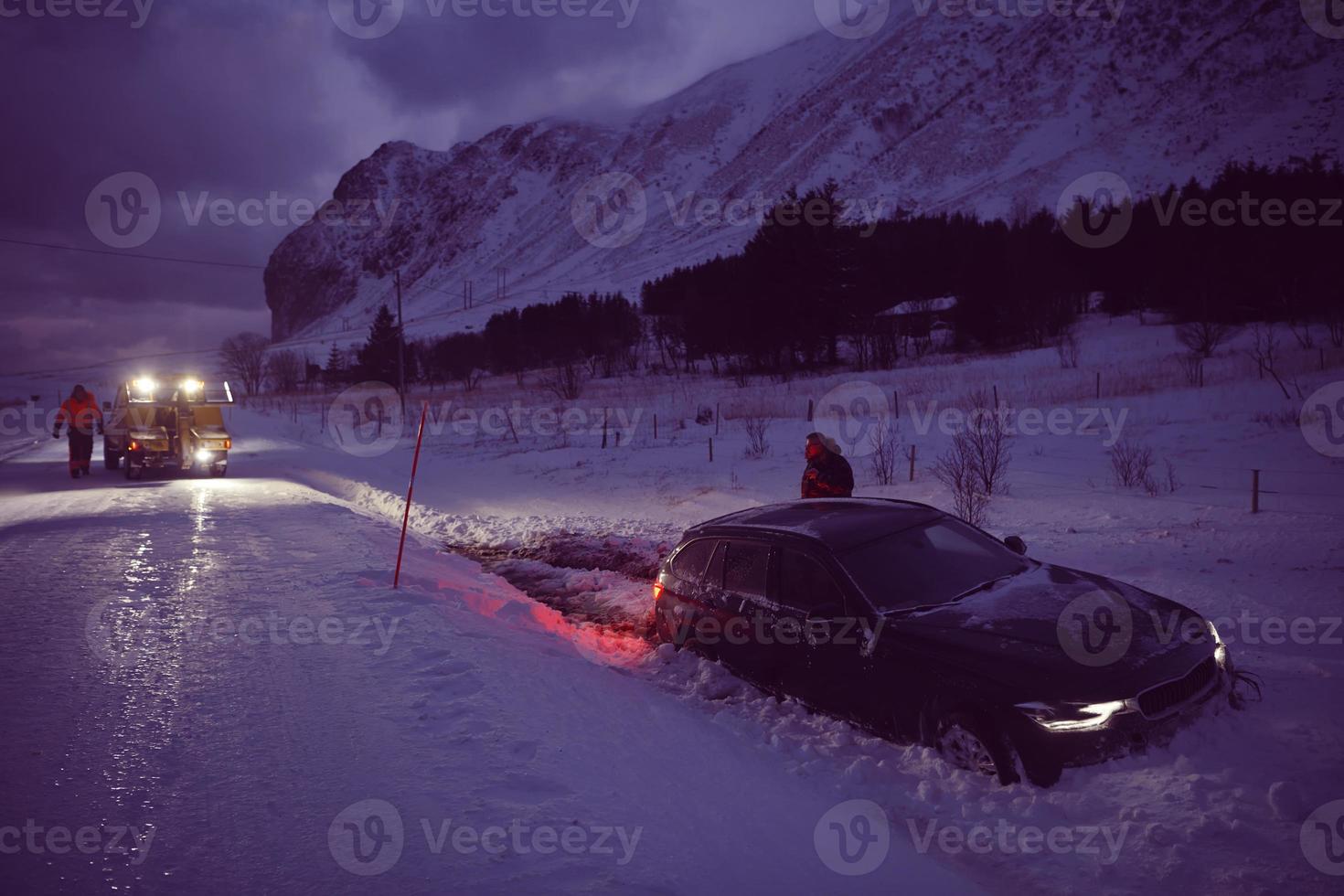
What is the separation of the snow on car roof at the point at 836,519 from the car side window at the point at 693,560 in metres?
0.13

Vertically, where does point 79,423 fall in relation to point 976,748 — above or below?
above

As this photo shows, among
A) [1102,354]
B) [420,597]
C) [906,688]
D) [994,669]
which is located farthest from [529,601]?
[1102,354]

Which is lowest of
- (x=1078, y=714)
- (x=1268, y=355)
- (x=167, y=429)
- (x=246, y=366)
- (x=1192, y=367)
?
(x=1078, y=714)

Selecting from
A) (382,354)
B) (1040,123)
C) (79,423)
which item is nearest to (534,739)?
(79,423)

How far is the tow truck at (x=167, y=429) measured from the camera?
16.8 meters

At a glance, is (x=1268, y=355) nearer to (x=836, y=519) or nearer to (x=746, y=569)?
(x=836, y=519)

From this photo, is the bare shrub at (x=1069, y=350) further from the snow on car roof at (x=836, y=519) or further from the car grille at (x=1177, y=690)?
the car grille at (x=1177, y=690)

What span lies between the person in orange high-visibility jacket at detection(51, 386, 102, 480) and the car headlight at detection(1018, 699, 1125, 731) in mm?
19065

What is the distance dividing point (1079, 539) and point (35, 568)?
40.7ft

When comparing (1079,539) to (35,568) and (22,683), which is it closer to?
(22,683)

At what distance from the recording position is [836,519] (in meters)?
5.37

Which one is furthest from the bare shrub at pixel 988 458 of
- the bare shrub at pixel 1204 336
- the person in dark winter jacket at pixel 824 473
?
the bare shrub at pixel 1204 336

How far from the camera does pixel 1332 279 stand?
1282 inches

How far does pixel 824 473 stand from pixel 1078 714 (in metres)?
4.55
